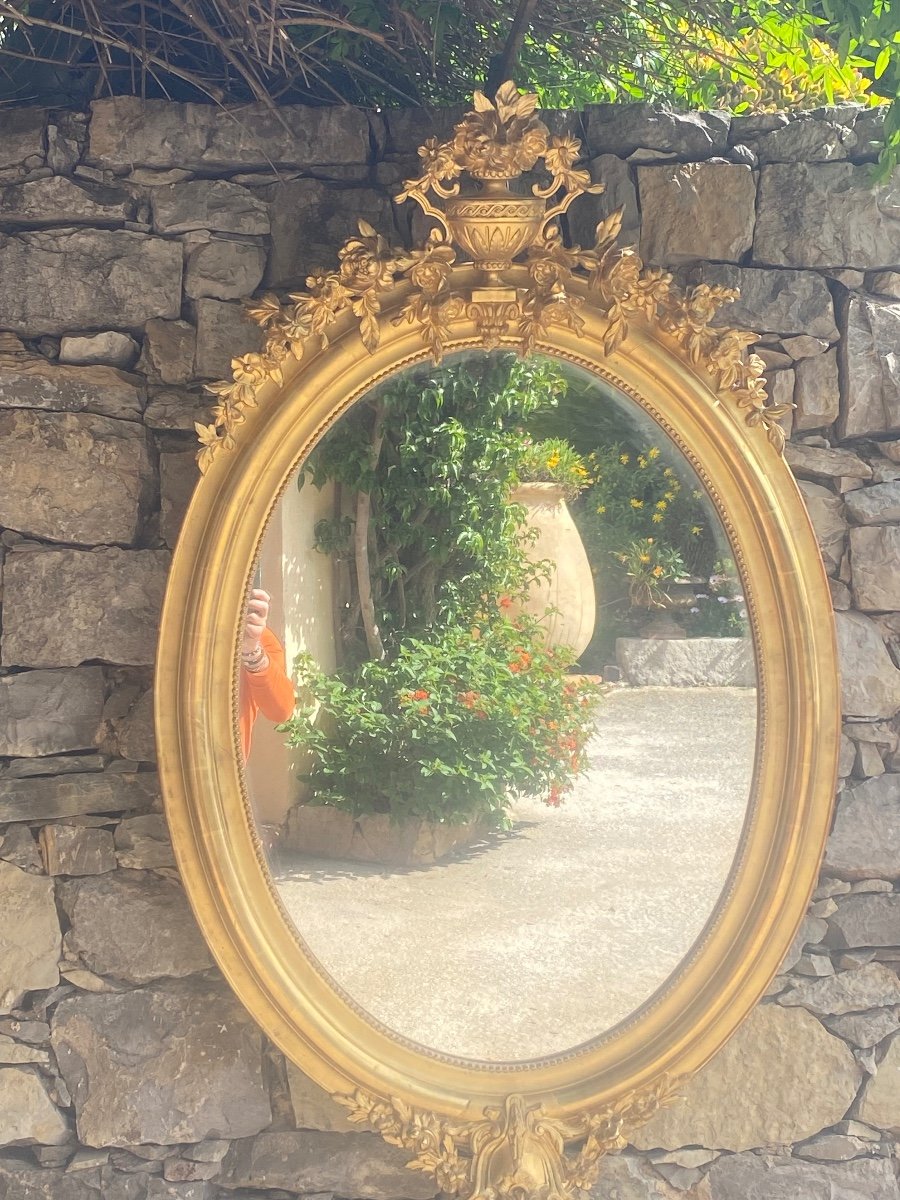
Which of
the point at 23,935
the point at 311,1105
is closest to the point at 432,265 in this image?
the point at 23,935

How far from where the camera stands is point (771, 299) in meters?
1.75

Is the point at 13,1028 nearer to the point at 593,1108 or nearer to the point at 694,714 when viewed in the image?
the point at 593,1108

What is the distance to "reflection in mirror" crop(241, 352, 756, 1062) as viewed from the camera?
1.58 metres

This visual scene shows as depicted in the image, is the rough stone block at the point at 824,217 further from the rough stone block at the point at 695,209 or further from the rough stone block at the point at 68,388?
the rough stone block at the point at 68,388

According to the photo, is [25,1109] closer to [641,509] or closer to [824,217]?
[641,509]

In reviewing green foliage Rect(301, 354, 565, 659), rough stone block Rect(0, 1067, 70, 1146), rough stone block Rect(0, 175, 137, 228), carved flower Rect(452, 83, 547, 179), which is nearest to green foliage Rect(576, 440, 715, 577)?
green foliage Rect(301, 354, 565, 659)

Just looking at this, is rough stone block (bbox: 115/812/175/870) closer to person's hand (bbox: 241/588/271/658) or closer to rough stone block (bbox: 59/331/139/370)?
person's hand (bbox: 241/588/271/658)

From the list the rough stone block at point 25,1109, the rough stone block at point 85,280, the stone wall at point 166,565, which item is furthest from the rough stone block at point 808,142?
the rough stone block at point 25,1109

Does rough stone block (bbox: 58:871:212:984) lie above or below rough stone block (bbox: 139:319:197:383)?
below

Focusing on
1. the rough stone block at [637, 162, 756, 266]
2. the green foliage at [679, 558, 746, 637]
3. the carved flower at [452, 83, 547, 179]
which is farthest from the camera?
the rough stone block at [637, 162, 756, 266]

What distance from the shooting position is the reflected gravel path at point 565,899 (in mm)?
1590

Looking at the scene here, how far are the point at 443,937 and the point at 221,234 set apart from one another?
3.76 ft

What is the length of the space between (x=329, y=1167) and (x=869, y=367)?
62.1 inches

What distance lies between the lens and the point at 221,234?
172 cm
